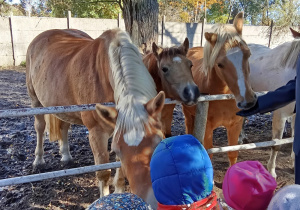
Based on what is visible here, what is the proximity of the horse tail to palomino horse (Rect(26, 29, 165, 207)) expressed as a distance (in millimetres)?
29

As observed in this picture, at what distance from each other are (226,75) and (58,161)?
2868 millimetres

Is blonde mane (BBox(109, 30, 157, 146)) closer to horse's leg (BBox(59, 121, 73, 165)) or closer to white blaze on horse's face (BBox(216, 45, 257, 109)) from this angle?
white blaze on horse's face (BBox(216, 45, 257, 109))

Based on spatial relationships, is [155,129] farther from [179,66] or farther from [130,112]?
[179,66]

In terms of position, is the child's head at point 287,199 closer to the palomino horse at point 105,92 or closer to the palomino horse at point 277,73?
the palomino horse at point 105,92

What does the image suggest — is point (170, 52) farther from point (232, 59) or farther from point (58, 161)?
point (58, 161)

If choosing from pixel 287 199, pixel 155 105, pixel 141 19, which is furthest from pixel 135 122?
pixel 141 19

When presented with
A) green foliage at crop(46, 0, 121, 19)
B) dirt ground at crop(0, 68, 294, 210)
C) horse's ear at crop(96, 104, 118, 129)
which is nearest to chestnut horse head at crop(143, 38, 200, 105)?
horse's ear at crop(96, 104, 118, 129)

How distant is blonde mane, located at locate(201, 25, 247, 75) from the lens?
243 centimetres

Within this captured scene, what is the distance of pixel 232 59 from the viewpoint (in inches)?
92.0

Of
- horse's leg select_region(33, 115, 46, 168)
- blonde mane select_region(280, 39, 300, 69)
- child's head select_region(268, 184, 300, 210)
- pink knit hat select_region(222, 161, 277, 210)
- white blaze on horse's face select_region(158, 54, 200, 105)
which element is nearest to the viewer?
child's head select_region(268, 184, 300, 210)

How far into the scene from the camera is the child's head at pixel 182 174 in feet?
3.09

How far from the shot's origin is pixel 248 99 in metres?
2.16

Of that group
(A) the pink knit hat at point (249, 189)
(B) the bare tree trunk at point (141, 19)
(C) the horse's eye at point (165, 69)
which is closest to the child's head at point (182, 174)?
(A) the pink knit hat at point (249, 189)

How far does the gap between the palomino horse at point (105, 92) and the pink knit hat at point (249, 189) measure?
46 centimetres
